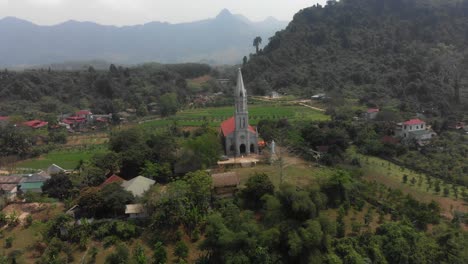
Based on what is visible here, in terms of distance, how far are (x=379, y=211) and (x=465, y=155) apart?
1599 cm

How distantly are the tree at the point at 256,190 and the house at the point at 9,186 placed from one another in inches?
645

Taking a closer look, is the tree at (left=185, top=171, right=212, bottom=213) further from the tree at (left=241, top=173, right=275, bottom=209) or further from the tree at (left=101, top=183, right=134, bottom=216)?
the tree at (left=101, top=183, right=134, bottom=216)

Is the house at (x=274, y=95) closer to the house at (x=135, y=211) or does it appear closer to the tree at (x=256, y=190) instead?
the tree at (x=256, y=190)

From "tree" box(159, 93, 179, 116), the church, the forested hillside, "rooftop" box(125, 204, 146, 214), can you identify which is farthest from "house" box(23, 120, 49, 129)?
the forested hillside

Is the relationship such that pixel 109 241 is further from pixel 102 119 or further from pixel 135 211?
pixel 102 119

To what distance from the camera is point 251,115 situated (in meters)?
51.8

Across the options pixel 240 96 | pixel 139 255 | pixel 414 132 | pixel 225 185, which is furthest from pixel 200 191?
pixel 414 132

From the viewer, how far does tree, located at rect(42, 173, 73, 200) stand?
25.1 m

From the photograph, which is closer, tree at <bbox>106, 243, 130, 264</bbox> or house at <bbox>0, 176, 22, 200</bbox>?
tree at <bbox>106, 243, 130, 264</bbox>

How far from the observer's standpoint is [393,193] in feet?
78.9

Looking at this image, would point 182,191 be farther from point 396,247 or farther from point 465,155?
point 465,155

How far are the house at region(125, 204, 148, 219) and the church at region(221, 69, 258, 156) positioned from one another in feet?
37.7

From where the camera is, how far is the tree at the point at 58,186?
25.1m

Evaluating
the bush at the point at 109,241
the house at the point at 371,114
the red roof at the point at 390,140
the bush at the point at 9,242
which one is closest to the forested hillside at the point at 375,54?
the house at the point at 371,114
